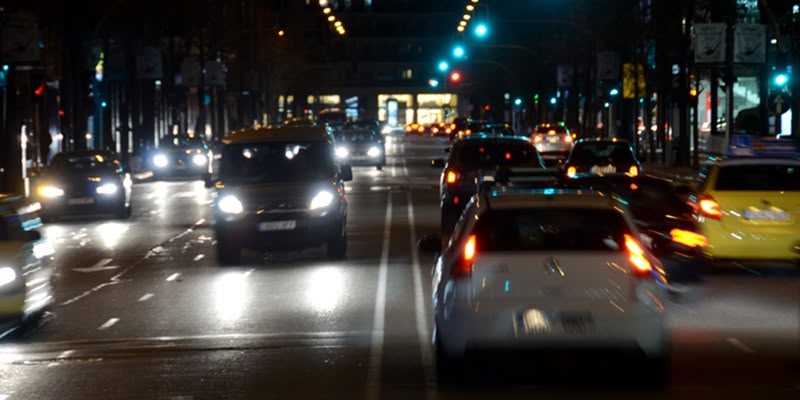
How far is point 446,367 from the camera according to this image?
11.5 meters

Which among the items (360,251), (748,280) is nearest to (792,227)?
(748,280)

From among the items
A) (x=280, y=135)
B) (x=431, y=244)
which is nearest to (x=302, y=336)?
(x=431, y=244)

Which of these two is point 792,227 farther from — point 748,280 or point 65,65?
point 65,65

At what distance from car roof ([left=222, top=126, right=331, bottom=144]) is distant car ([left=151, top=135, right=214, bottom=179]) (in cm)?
3648

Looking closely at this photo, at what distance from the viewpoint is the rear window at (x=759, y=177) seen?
1989 centimetres

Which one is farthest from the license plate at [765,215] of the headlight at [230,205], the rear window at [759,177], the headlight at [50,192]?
the headlight at [50,192]

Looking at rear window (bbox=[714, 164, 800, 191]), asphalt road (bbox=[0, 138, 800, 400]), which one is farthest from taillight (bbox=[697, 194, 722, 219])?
asphalt road (bbox=[0, 138, 800, 400])

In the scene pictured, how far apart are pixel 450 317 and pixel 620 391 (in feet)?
4.39

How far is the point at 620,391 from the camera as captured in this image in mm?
11383

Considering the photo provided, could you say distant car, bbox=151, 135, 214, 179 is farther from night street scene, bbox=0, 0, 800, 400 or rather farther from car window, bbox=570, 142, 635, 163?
car window, bbox=570, 142, 635, 163

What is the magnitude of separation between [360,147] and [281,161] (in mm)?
39842

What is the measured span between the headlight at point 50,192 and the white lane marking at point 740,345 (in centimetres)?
2297

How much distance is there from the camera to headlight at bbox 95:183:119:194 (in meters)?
34.9

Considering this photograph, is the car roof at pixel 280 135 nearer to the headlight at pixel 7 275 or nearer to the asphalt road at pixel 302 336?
the asphalt road at pixel 302 336
